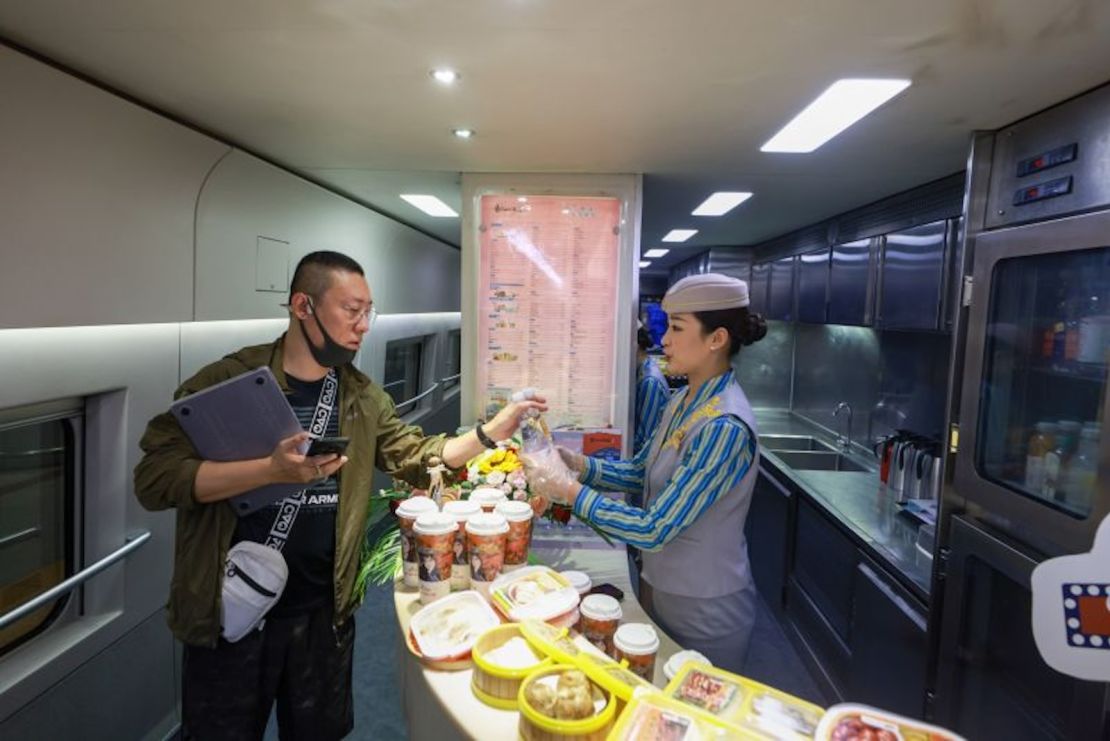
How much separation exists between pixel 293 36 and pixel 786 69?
1262 millimetres

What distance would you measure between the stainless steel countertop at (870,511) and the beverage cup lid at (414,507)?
1.99 meters

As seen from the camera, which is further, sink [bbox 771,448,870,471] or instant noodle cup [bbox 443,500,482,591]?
sink [bbox 771,448,870,471]

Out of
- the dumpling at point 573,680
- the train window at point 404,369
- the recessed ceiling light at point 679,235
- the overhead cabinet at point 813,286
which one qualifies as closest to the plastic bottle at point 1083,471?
the dumpling at point 573,680

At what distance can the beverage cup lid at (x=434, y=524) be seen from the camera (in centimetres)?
156

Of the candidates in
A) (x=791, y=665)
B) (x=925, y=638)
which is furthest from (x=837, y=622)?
(x=925, y=638)

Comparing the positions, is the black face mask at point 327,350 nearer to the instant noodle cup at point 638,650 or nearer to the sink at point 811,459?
the instant noodle cup at point 638,650

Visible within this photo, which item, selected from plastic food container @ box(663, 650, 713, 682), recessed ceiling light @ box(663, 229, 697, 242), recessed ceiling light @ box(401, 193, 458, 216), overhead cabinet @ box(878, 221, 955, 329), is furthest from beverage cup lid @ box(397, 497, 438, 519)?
recessed ceiling light @ box(663, 229, 697, 242)

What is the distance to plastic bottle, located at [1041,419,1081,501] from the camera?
72.0 inches

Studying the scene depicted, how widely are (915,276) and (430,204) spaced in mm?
2913

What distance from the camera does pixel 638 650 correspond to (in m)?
1.32

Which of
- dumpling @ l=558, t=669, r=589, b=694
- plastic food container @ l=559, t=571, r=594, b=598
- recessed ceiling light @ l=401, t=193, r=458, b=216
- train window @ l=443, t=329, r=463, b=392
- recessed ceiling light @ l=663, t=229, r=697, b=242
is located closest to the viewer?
dumpling @ l=558, t=669, r=589, b=694

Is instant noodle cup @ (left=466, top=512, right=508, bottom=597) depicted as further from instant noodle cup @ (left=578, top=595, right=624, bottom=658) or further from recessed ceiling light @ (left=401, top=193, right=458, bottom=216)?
recessed ceiling light @ (left=401, top=193, right=458, bottom=216)

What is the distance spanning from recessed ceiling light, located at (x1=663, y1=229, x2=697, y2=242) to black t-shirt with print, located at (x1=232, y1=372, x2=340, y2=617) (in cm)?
379

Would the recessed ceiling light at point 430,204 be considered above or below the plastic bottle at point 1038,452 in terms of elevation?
above
